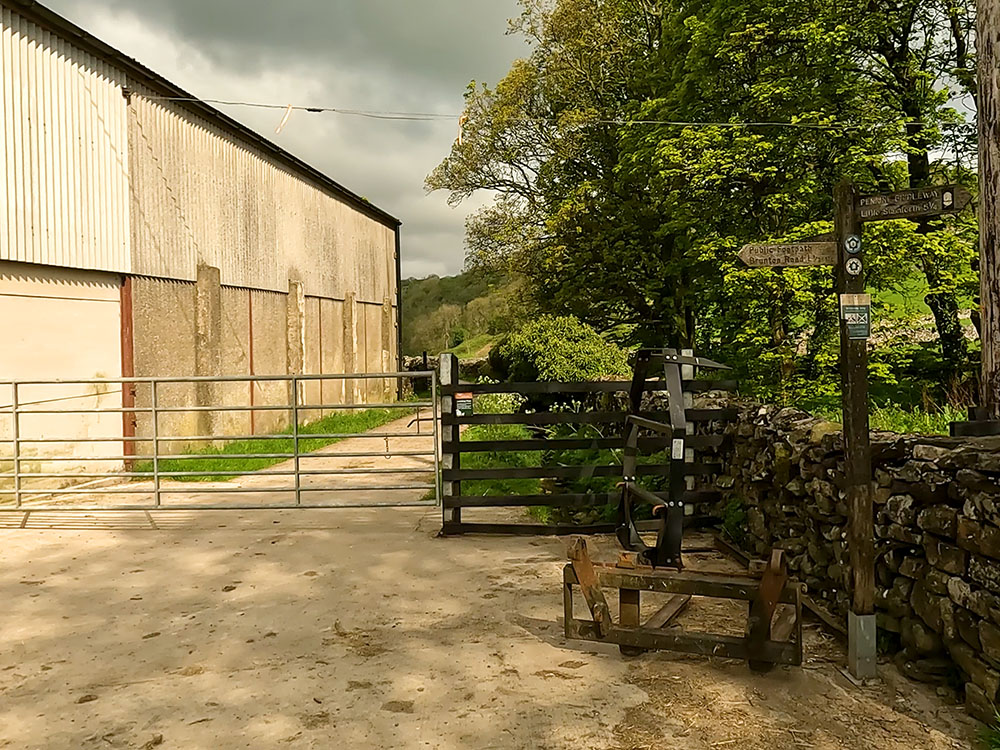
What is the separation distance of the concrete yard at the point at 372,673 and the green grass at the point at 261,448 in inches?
82.7

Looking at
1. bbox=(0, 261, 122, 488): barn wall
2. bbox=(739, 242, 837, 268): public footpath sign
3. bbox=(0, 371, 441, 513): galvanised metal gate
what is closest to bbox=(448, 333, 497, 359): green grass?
bbox=(0, 371, 441, 513): galvanised metal gate

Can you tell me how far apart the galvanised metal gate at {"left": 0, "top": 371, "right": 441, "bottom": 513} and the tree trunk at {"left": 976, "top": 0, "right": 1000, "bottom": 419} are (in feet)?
13.3

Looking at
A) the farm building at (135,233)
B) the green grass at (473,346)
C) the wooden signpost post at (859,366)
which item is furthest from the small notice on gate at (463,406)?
the green grass at (473,346)

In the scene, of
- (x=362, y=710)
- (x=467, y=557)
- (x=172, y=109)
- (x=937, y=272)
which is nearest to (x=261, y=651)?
(x=362, y=710)

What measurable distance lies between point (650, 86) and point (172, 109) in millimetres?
10680

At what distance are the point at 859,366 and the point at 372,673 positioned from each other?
9.23ft

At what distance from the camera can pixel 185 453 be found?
11852 millimetres

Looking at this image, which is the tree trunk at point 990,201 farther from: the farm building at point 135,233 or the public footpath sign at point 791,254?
the farm building at point 135,233

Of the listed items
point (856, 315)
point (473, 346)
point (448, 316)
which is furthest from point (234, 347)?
point (448, 316)

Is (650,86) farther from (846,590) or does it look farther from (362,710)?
(362,710)

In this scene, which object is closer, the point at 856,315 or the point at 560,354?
the point at 856,315

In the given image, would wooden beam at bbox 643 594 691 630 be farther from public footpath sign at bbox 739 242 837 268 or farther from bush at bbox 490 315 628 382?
bush at bbox 490 315 628 382

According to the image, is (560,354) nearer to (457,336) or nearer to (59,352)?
(59,352)

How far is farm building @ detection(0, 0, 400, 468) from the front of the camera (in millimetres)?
9188
